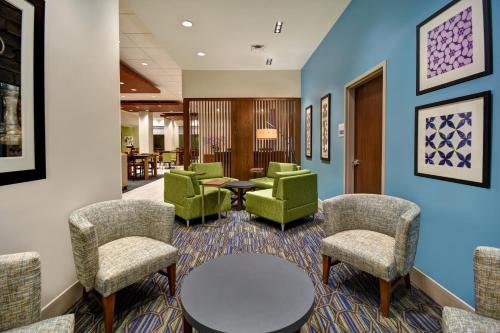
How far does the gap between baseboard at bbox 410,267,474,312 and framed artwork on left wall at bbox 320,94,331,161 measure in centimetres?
258

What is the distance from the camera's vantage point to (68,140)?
2045 millimetres

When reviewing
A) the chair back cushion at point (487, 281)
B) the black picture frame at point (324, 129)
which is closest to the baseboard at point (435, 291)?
the chair back cushion at point (487, 281)

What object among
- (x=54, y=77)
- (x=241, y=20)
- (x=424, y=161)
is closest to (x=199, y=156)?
(x=241, y=20)

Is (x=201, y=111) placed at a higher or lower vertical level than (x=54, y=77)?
higher

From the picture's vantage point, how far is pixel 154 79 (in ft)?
25.4

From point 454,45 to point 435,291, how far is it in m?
1.95

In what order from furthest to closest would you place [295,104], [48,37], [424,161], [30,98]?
1. [295,104]
2. [424,161]
3. [48,37]
4. [30,98]

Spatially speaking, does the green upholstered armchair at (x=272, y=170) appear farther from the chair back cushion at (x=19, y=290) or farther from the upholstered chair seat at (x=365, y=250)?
the chair back cushion at (x=19, y=290)

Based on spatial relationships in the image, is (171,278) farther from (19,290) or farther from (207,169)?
(207,169)

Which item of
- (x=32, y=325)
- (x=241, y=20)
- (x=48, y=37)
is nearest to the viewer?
(x=32, y=325)

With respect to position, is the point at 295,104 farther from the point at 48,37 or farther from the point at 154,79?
the point at 48,37

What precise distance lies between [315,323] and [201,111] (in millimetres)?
5939

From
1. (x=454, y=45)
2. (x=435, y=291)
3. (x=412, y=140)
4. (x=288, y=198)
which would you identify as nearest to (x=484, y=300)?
(x=435, y=291)

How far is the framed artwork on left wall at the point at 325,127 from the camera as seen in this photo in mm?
4629
